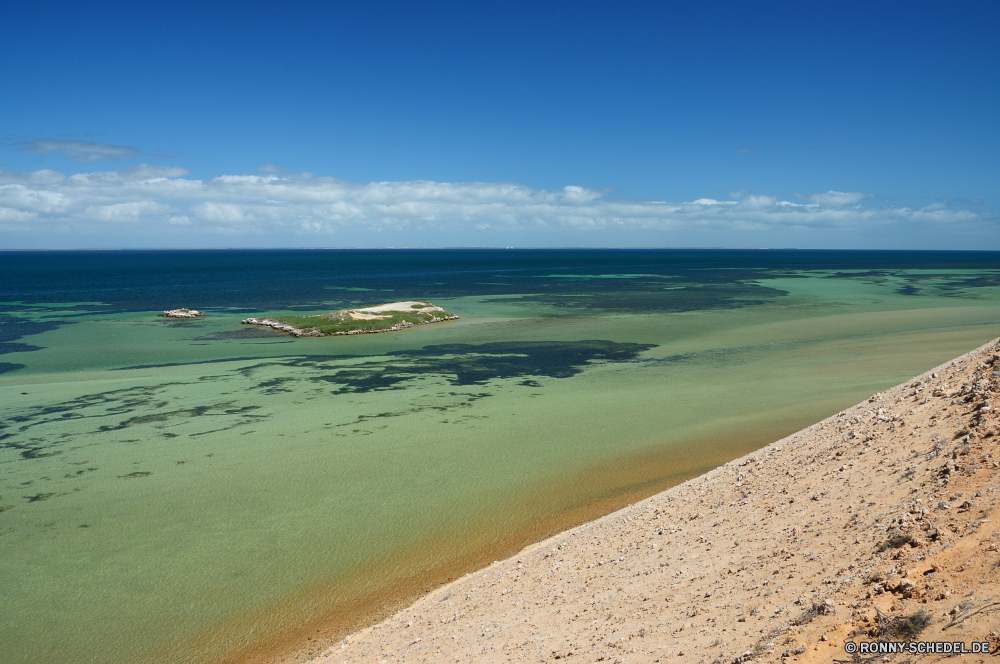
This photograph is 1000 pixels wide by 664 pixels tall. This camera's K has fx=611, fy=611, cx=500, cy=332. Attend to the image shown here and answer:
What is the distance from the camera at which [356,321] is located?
4756 cm

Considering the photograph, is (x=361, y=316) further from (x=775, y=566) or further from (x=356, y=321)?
(x=775, y=566)

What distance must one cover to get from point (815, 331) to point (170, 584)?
141ft

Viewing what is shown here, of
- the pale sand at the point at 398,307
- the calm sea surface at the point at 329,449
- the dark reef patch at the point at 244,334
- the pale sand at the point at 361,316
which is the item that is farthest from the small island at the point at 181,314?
the pale sand at the point at 361,316

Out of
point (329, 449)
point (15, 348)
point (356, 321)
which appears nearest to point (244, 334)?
point (356, 321)

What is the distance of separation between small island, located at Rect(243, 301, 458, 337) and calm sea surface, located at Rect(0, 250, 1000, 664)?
2.82 meters

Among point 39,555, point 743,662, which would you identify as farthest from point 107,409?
point 743,662

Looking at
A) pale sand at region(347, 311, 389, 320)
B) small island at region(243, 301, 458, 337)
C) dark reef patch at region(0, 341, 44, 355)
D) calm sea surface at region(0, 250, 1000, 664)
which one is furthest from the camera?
pale sand at region(347, 311, 389, 320)

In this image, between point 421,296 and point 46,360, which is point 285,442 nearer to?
point 46,360

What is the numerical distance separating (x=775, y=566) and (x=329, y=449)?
582 inches

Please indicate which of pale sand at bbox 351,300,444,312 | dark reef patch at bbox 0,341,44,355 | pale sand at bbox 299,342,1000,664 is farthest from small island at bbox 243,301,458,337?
pale sand at bbox 299,342,1000,664

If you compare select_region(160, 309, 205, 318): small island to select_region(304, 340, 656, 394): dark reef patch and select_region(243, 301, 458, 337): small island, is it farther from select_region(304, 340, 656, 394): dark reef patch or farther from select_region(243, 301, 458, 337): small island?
select_region(304, 340, 656, 394): dark reef patch

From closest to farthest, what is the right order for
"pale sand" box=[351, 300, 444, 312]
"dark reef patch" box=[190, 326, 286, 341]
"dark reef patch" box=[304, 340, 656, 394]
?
"dark reef patch" box=[304, 340, 656, 394], "dark reef patch" box=[190, 326, 286, 341], "pale sand" box=[351, 300, 444, 312]

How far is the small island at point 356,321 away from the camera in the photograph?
46.1 m

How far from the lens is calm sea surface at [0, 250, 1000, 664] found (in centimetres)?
1166
